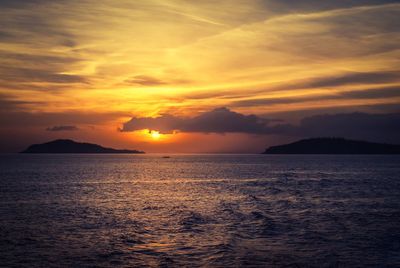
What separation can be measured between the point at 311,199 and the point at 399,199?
13.5m

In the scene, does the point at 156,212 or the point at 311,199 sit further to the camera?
the point at 311,199

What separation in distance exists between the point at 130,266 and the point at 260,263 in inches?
323

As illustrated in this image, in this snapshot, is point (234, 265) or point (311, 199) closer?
point (234, 265)

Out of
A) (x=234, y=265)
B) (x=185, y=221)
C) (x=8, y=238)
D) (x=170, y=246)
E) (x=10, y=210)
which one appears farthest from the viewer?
(x=10, y=210)

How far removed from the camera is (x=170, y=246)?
31.5 meters

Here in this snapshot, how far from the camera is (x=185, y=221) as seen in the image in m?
43.1

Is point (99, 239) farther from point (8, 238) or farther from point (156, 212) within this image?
point (156, 212)

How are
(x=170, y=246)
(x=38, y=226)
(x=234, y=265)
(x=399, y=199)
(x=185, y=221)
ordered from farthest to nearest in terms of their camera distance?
(x=399, y=199), (x=185, y=221), (x=38, y=226), (x=170, y=246), (x=234, y=265)

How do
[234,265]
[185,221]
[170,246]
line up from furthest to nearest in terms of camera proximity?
1. [185,221]
2. [170,246]
3. [234,265]

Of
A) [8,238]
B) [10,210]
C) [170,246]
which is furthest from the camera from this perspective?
[10,210]

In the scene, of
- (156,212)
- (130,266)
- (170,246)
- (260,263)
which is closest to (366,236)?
(260,263)

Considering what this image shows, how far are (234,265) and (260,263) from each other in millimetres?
1707

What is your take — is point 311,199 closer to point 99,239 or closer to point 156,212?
point 156,212

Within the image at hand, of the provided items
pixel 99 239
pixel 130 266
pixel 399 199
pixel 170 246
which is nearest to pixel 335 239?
pixel 170 246
